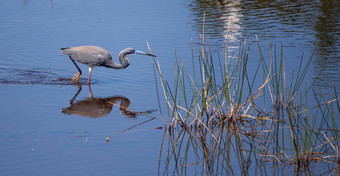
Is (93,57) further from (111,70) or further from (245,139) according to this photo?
(245,139)

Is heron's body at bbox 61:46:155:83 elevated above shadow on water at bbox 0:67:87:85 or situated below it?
above

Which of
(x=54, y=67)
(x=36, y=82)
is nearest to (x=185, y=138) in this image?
(x=36, y=82)

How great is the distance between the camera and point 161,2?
18594 mm

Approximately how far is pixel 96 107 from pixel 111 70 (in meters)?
2.66

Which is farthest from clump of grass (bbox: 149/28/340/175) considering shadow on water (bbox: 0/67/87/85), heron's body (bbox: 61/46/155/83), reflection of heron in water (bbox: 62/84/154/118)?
shadow on water (bbox: 0/67/87/85)

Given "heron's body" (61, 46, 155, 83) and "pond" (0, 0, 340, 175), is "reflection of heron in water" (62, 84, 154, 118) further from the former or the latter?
"heron's body" (61, 46, 155, 83)

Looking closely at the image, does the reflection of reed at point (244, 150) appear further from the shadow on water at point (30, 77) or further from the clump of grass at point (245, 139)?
the shadow on water at point (30, 77)

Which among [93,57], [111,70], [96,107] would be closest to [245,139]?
[96,107]

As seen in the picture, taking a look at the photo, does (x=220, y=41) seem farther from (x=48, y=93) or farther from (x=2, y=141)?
(x=2, y=141)

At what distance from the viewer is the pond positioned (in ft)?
18.3

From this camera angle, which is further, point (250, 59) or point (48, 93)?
point (250, 59)

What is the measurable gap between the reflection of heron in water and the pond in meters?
0.02

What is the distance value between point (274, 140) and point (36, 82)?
15.8ft

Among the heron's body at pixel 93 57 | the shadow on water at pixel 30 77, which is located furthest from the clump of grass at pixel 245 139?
the shadow on water at pixel 30 77
